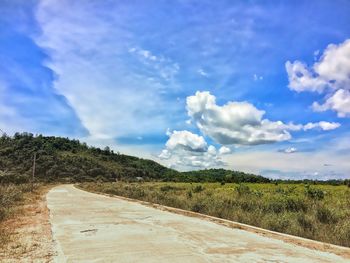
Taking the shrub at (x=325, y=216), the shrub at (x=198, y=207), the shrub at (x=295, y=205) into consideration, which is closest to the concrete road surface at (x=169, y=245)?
the shrub at (x=325, y=216)

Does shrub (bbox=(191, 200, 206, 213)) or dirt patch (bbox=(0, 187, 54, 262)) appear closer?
dirt patch (bbox=(0, 187, 54, 262))

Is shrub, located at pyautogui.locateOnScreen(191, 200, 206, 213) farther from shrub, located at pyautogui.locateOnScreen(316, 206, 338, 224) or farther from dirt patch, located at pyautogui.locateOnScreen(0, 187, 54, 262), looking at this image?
dirt patch, located at pyautogui.locateOnScreen(0, 187, 54, 262)

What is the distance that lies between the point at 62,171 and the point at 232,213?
305 ft

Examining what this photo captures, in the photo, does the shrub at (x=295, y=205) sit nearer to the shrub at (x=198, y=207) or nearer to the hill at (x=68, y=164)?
the shrub at (x=198, y=207)

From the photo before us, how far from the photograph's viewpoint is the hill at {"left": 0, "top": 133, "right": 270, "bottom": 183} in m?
92.4

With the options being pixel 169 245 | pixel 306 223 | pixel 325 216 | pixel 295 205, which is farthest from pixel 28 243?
pixel 295 205

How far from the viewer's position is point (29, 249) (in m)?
9.34

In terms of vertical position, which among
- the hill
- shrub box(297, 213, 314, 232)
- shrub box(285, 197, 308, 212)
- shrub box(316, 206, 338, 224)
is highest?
the hill

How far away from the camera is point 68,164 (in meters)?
113

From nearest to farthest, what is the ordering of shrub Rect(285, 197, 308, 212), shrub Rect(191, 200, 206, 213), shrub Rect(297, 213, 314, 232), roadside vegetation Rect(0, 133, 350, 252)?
shrub Rect(297, 213, 314, 232) → roadside vegetation Rect(0, 133, 350, 252) → shrub Rect(285, 197, 308, 212) → shrub Rect(191, 200, 206, 213)

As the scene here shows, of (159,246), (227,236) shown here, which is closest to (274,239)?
(227,236)

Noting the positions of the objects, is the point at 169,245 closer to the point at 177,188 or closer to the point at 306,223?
the point at 306,223

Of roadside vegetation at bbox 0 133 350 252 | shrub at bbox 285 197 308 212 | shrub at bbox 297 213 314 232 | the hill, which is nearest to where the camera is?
shrub at bbox 297 213 314 232

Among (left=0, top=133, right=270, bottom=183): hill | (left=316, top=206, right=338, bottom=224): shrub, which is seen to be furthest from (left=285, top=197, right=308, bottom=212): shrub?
(left=0, top=133, right=270, bottom=183): hill
